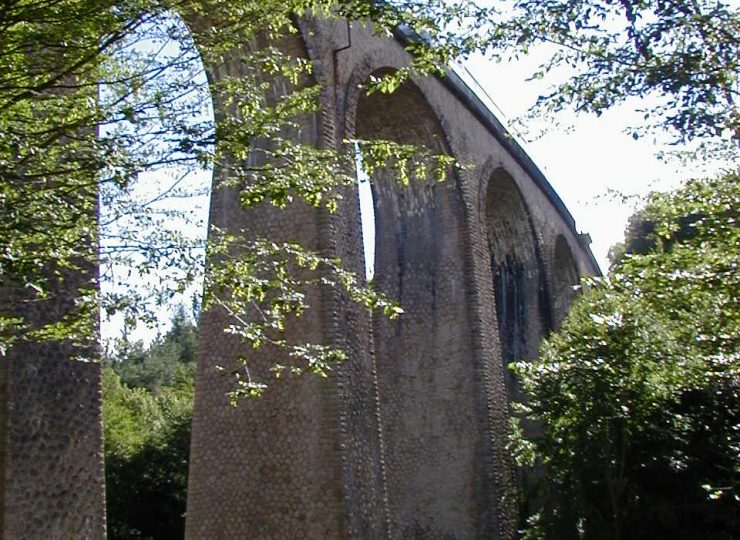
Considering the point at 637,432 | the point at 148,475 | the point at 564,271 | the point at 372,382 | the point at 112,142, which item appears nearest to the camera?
the point at 112,142

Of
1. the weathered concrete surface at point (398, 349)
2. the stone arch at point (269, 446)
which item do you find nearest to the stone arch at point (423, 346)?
the weathered concrete surface at point (398, 349)

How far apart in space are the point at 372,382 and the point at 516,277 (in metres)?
9.46

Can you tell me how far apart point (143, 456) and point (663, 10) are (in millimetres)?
17396

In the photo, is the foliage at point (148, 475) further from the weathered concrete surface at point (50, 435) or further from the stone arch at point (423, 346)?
the weathered concrete surface at point (50, 435)

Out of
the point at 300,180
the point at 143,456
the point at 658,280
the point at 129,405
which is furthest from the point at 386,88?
the point at 129,405

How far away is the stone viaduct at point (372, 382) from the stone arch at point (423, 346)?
22mm

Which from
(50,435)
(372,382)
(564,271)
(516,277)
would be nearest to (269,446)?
(372,382)

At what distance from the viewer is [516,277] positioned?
719 inches

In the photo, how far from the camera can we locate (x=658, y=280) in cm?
735

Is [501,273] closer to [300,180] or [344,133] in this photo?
[344,133]

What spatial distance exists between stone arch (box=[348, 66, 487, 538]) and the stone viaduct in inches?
0.9

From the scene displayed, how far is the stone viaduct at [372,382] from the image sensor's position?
6.26m

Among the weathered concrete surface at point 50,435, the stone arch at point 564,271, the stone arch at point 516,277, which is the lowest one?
the weathered concrete surface at point 50,435

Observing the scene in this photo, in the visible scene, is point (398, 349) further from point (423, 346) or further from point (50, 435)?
point (50, 435)
